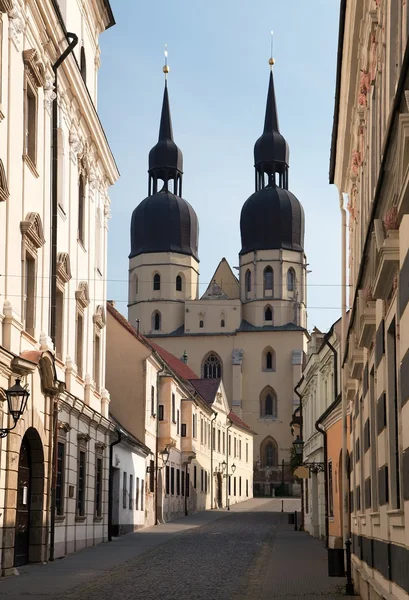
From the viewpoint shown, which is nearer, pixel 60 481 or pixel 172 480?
pixel 60 481

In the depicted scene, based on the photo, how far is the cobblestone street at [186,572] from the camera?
1661cm

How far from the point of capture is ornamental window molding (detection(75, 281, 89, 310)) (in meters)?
26.4

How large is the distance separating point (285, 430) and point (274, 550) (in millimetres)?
70660

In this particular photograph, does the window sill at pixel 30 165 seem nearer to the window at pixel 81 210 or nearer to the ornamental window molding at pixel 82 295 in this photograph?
the ornamental window molding at pixel 82 295

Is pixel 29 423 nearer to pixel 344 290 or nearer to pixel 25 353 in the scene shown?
pixel 25 353

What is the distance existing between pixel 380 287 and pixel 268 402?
93.4 metres

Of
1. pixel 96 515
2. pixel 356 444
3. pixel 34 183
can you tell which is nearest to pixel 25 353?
pixel 34 183

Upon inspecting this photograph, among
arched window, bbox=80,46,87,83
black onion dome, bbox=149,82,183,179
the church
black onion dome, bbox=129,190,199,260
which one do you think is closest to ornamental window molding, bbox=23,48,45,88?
arched window, bbox=80,46,87,83

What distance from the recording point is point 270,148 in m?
105

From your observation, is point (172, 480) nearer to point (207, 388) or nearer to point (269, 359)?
point (207, 388)

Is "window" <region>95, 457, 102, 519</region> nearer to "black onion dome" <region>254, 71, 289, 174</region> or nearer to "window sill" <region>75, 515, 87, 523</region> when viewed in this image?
"window sill" <region>75, 515, 87, 523</region>

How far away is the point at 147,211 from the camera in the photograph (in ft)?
340

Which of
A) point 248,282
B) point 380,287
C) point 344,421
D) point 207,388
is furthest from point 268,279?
point 380,287

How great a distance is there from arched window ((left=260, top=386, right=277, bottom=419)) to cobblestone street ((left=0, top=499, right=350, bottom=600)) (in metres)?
65.0
